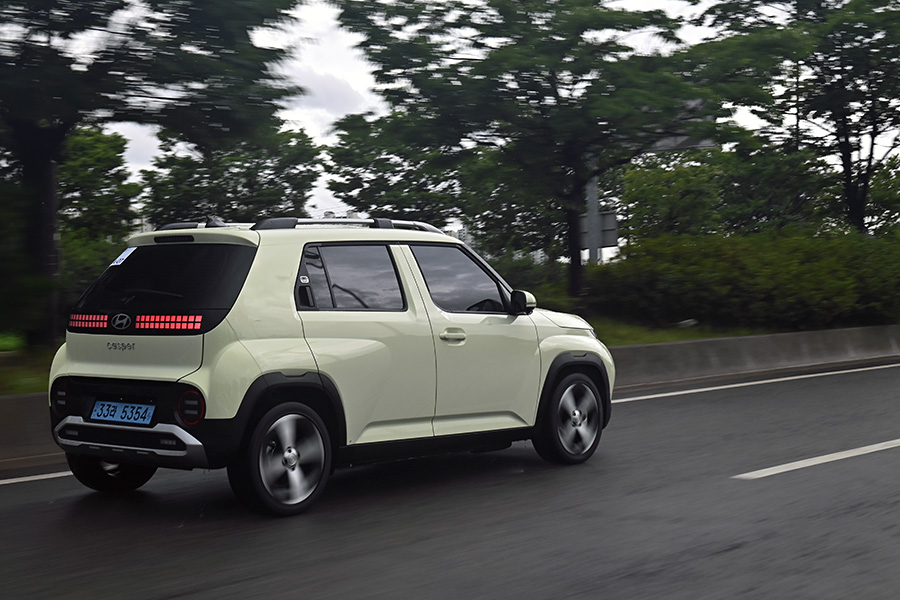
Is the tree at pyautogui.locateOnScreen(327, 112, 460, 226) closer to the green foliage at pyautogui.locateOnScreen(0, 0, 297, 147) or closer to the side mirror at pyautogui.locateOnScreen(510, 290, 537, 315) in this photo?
the green foliage at pyautogui.locateOnScreen(0, 0, 297, 147)

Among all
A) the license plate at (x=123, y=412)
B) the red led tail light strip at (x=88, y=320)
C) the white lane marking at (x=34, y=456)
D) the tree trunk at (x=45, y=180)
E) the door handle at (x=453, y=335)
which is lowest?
the white lane marking at (x=34, y=456)

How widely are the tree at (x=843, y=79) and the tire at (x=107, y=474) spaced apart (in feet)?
57.6

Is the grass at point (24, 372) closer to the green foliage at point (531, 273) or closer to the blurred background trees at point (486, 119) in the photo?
the blurred background trees at point (486, 119)

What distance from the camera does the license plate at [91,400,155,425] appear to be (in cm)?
675

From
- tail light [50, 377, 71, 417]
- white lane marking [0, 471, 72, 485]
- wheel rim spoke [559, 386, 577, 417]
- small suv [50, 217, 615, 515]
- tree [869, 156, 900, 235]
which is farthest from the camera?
tree [869, 156, 900, 235]

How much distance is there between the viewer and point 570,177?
19344mm

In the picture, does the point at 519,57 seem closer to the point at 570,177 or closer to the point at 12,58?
the point at 570,177

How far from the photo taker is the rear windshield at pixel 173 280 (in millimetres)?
6809

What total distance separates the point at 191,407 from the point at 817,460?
A: 4.86 metres

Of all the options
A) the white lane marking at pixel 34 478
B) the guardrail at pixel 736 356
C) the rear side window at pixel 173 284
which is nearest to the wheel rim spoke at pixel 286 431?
the rear side window at pixel 173 284

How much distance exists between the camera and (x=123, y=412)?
688 cm

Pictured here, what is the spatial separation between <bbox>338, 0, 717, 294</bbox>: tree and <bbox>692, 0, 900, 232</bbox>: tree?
5415 mm

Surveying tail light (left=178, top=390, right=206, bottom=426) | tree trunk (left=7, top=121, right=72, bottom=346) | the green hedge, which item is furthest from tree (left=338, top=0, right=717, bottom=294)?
tail light (left=178, top=390, right=206, bottom=426)

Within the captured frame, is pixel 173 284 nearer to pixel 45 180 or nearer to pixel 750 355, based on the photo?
pixel 45 180
